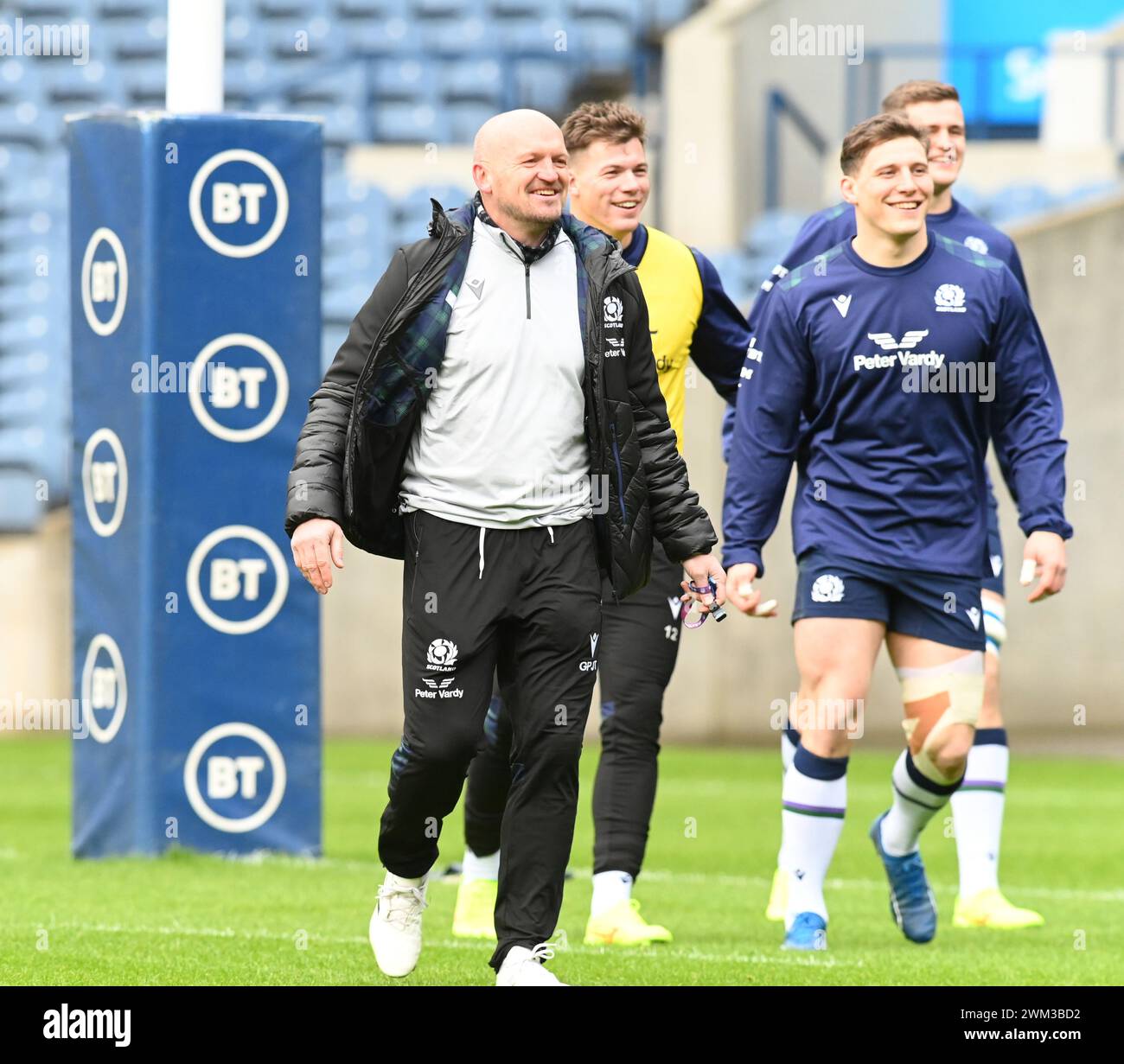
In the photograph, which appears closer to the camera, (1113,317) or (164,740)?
(164,740)

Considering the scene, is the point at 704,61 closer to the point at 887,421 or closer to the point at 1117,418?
the point at 1117,418

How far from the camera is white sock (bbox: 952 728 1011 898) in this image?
283 inches

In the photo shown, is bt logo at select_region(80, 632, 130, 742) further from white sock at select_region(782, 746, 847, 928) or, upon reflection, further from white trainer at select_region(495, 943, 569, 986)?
white trainer at select_region(495, 943, 569, 986)

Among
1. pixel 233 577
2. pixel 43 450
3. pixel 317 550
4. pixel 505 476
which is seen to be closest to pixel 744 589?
pixel 505 476

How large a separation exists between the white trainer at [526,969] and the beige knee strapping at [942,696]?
1.52 meters

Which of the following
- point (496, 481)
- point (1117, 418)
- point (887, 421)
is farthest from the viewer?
point (1117, 418)

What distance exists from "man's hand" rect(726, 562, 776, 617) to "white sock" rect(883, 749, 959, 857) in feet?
2.24

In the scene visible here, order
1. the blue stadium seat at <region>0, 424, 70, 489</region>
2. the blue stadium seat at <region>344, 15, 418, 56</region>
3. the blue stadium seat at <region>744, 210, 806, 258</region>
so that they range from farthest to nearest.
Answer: the blue stadium seat at <region>344, 15, 418, 56</region>
the blue stadium seat at <region>744, 210, 806, 258</region>
the blue stadium seat at <region>0, 424, 70, 489</region>

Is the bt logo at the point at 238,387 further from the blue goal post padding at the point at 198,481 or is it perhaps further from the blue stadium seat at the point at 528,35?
Answer: the blue stadium seat at the point at 528,35

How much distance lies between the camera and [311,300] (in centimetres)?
865

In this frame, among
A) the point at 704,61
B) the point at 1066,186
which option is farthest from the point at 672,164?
the point at 1066,186

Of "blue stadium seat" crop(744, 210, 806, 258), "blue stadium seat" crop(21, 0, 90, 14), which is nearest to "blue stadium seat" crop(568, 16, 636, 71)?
"blue stadium seat" crop(744, 210, 806, 258)

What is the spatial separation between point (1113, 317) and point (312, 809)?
8746 millimetres
